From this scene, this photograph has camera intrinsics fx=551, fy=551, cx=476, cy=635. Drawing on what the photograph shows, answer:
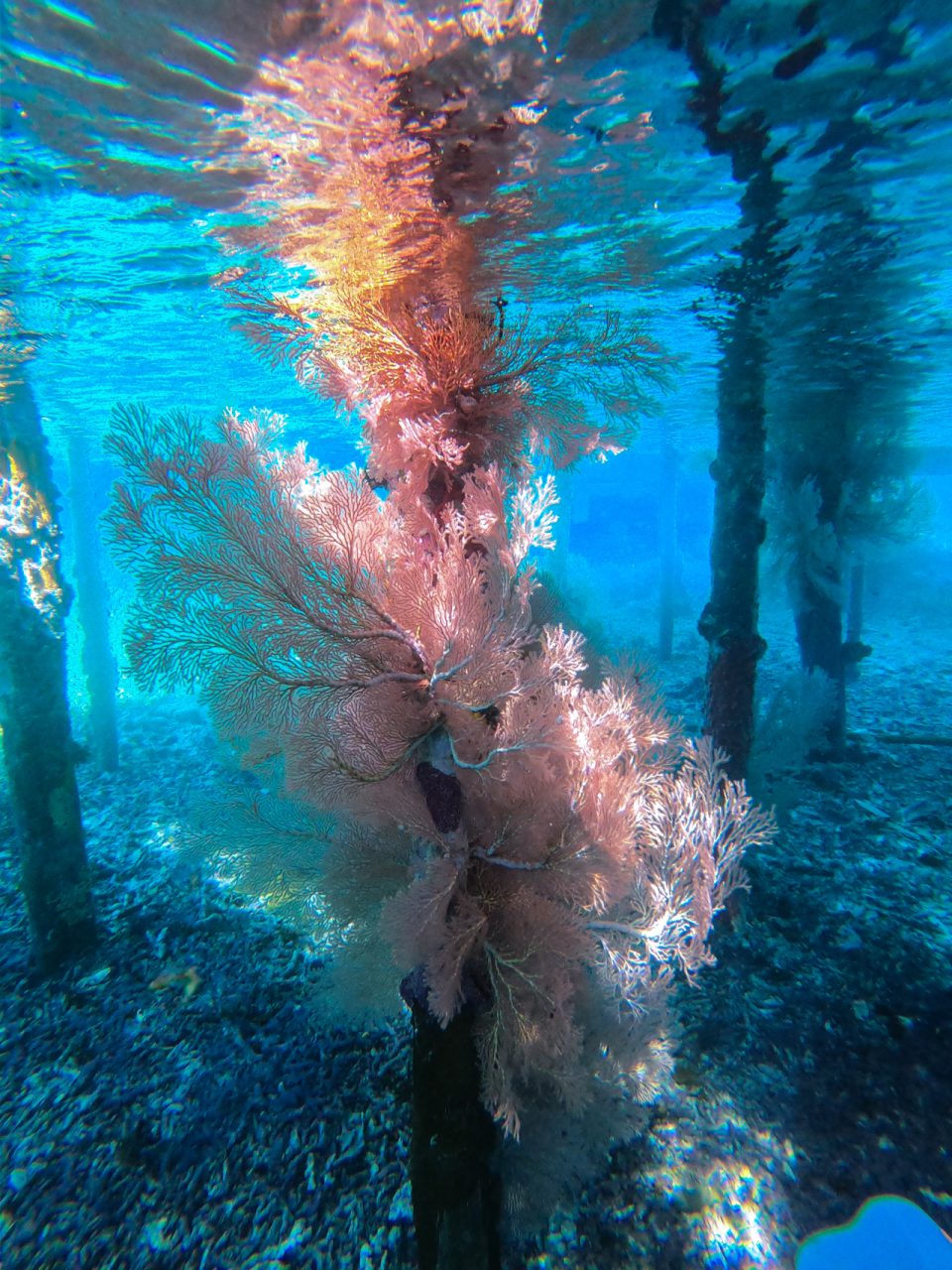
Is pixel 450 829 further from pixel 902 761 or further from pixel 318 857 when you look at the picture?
pixel 902 761

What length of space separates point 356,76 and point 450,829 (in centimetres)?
536

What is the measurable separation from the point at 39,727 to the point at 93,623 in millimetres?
9390

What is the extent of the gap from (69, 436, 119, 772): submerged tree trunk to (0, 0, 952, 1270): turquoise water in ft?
14.8

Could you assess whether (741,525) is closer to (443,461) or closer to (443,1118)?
(443,461)

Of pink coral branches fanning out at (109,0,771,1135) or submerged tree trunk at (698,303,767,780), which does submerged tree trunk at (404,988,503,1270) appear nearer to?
pink coral branches fanning out at (109,0,771,1135)

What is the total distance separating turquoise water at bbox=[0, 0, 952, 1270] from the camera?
12.2 feet

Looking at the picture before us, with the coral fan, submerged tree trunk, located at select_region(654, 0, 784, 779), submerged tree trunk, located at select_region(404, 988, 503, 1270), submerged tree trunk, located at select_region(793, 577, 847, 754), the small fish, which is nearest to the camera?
the coral fan

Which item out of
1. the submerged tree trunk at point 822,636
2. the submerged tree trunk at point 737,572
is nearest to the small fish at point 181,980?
the submerged tree trunk at point 737,572

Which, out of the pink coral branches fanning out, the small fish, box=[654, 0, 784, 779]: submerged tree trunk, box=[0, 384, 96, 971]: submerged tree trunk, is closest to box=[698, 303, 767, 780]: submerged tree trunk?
box=[654, 0, 784, 779]: submerged tree trunk

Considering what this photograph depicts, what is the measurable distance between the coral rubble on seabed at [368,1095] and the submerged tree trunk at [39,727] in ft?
1.95

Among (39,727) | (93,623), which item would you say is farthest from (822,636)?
(93,623)

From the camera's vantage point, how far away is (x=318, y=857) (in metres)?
4.41

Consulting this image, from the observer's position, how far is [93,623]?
1505 cm

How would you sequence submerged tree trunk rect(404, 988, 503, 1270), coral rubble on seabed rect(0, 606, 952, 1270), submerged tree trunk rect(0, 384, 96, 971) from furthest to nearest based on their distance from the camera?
1. submerged tree trunk rect(0, 384, 96, 971)
2. coral rubble on seabed rect(0, 606, 952, 1270)
3. submerged tree trunk rect(404, 988, 503, 1270)
